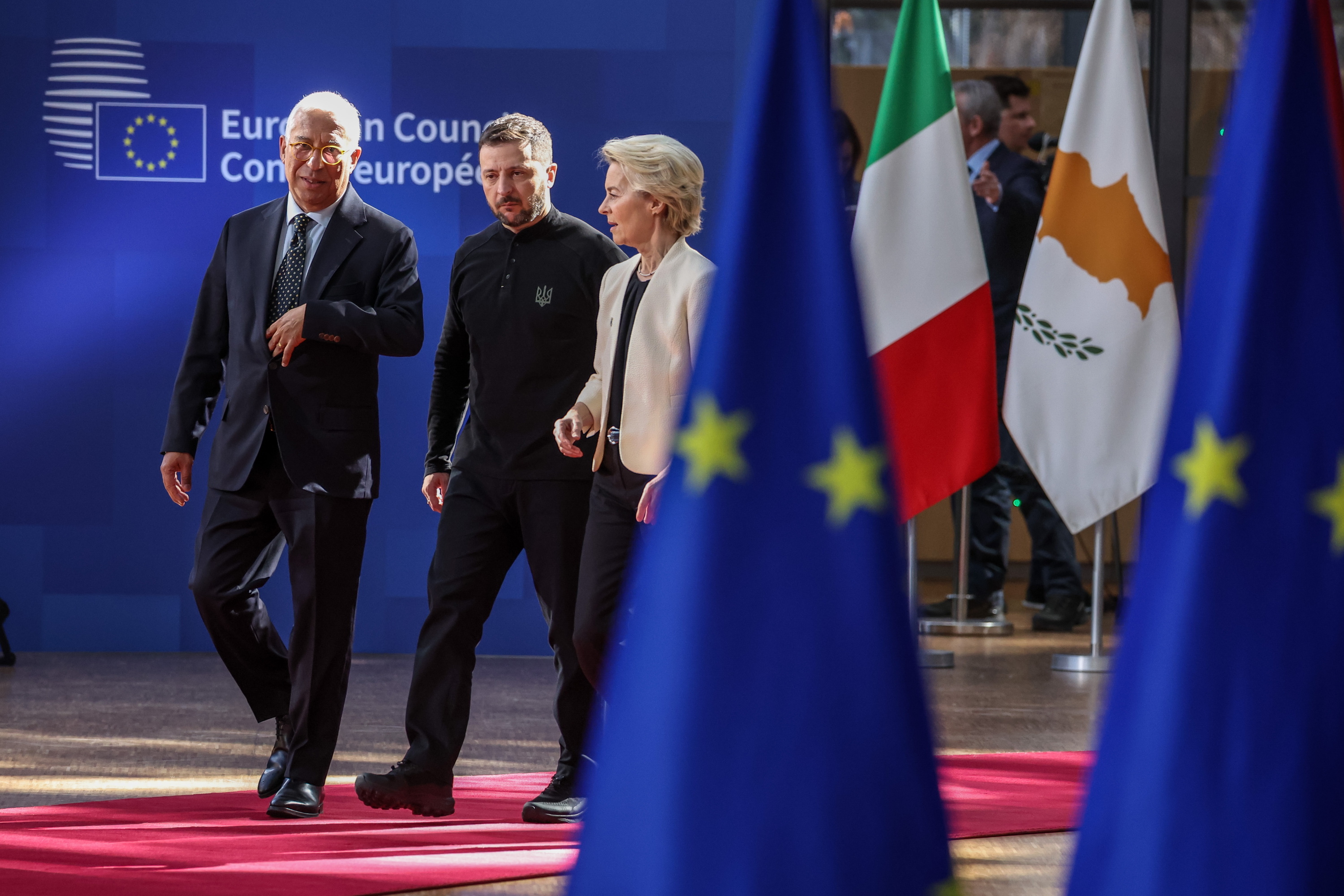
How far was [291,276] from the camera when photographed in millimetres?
3385

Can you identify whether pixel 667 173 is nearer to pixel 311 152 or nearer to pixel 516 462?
pixel 516 462

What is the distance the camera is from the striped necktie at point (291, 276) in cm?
337

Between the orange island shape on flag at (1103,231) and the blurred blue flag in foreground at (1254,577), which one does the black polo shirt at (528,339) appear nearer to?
the blurred blue flag in foreground at (1254,577)

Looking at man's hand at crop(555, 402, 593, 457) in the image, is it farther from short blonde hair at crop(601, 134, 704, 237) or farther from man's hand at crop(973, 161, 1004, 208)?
man's hand at crop(973, 161, 1004, 208)

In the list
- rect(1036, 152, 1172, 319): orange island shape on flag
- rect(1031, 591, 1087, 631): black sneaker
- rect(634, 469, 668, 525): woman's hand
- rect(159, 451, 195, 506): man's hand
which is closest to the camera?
rect(634, 469, 668, 525): woman's hand

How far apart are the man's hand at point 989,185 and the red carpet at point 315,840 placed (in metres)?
3.44

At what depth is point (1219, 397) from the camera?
1262 mm

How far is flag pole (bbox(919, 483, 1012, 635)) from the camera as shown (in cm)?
641

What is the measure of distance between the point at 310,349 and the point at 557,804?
1.06m

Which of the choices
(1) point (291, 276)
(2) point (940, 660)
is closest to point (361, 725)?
(1) point (291, 276)

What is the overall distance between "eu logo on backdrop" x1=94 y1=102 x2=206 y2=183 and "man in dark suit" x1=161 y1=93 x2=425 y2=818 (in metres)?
2.65

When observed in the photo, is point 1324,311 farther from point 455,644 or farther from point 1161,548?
point 455,644

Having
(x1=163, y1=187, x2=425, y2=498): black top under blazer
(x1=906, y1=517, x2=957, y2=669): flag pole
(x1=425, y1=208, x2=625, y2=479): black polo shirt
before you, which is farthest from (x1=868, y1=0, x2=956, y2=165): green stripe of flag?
(x1=163, y1=187, x2=425, y2=498): black top under blazer

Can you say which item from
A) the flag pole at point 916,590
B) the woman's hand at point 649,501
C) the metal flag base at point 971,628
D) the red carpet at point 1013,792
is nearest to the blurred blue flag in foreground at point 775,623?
the woman's hand at point 649,501
